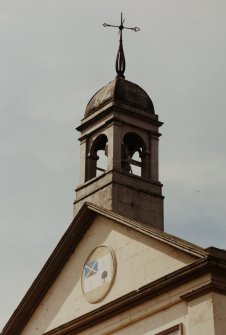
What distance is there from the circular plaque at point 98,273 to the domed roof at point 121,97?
5782 mm

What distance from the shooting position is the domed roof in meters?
34.7

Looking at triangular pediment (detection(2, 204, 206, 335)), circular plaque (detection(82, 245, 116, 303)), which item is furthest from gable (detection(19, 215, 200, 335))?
circular plaque (detection(82, 245, 116, 303))

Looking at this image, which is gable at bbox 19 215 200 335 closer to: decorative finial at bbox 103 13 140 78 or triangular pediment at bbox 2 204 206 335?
triangular pediment at bbox 2 204 206 335

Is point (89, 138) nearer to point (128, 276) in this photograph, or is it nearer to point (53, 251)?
point (53, 251)

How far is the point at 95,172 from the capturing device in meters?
34.5

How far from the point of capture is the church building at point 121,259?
2684 cm

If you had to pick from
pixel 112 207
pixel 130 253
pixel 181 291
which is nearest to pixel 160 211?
pixel 112 207

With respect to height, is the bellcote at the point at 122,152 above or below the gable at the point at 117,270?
above

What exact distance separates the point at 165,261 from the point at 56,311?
5225 mm

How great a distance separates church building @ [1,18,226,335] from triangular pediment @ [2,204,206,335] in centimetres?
3

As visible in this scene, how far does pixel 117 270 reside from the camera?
29.7 m

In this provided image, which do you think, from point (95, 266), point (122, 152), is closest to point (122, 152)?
point (122, 152)

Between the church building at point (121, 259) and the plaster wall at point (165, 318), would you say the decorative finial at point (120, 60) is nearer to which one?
the church building at point (121, 259)

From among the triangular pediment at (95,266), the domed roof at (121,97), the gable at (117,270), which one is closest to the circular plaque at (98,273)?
the triangular pediment at (95,266)
